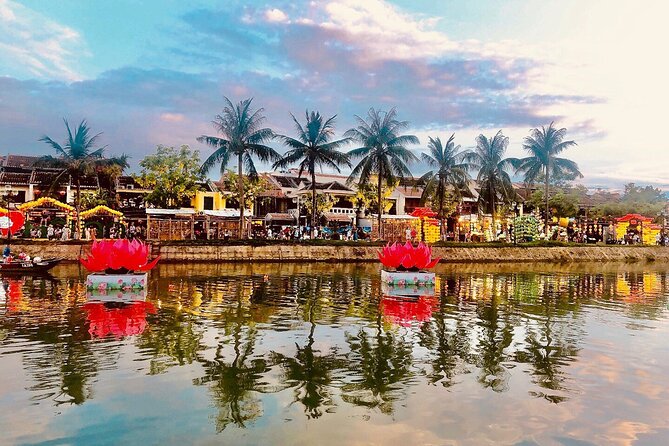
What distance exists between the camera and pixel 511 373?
10203mm

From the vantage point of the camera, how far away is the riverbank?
35.8m

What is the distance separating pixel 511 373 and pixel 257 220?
4775 centimetres

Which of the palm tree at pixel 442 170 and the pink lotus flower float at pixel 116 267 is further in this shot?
the palm tree at pixel 442 170

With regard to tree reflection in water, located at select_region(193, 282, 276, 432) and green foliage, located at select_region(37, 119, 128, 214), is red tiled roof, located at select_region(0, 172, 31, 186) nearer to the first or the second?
green foliage, located at select_region(37, 119, 128, 214)

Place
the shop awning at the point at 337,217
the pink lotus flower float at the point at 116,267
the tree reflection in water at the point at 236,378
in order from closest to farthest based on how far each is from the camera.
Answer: the tree reflection in water at the point at 236,378, the pink lotus flower float at the point at 116,267, the shop awning at the point at 337,217

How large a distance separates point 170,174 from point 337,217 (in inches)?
685

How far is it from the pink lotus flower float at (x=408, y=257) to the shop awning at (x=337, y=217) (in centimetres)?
3531

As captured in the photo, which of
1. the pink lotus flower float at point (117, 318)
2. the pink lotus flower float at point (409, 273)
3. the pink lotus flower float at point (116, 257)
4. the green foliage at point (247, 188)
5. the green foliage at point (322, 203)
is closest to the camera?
the pink lotus flower float at point (117, 318)

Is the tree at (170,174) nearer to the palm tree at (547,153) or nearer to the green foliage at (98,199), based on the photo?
the green foliage at (98,199)

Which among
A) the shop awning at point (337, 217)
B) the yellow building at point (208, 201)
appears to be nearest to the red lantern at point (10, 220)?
the yellow building at point (208, 201)

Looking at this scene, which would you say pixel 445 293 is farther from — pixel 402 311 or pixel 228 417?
pixel 228 417

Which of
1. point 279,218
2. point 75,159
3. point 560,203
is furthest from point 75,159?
point 560,203

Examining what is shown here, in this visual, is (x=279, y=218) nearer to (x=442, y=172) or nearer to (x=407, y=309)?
(x=442, y=172)

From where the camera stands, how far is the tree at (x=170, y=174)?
51.1m
